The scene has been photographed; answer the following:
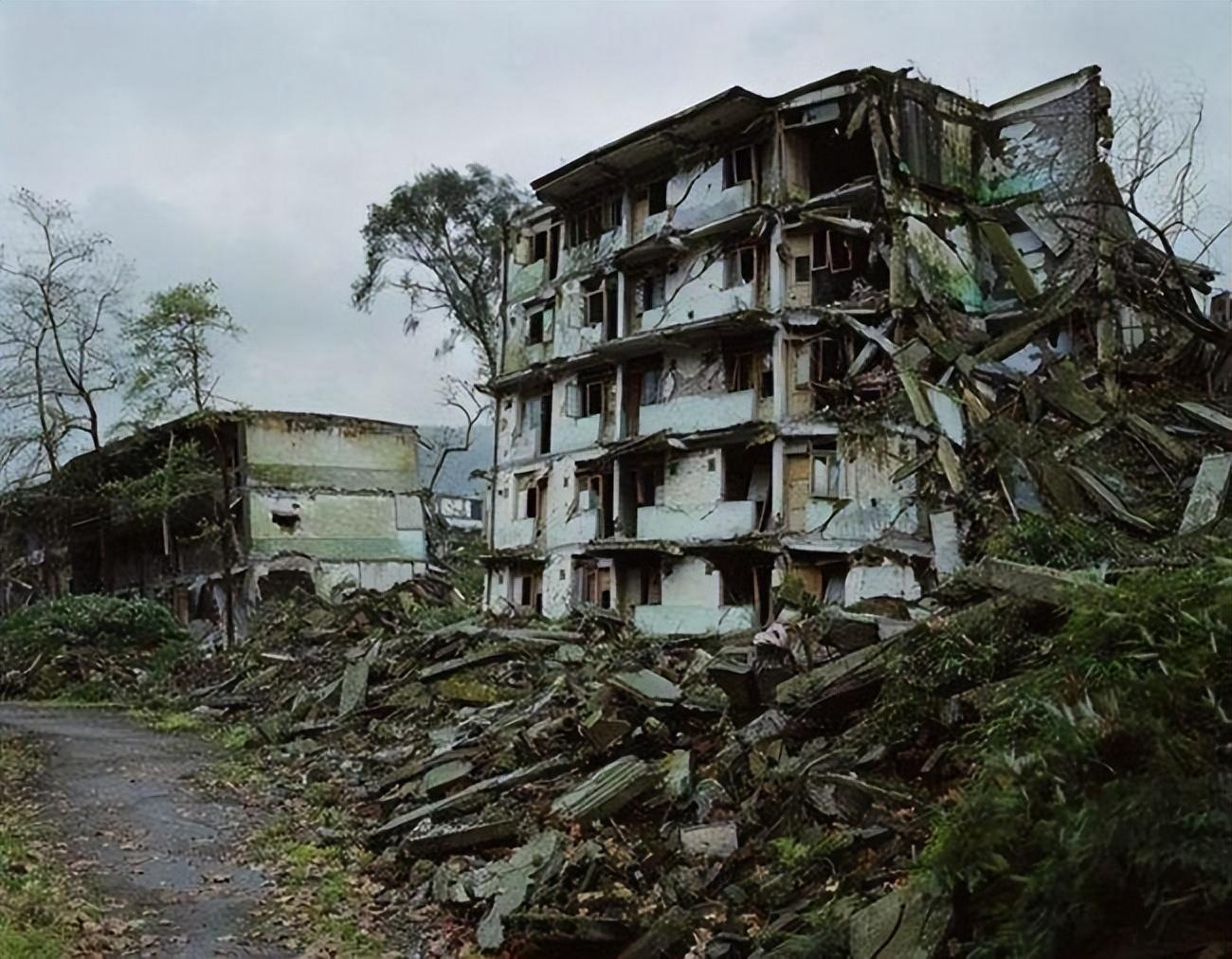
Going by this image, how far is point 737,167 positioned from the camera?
24.6m

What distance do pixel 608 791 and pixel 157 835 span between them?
5207 millimetres

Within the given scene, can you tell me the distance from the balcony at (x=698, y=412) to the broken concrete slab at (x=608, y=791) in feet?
48.5

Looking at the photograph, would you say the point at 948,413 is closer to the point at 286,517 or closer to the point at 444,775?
the point at 444,775

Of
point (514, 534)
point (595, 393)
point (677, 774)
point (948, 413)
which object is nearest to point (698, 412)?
point (595, 393)

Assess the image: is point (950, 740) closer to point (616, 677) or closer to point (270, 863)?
point (616, 677)

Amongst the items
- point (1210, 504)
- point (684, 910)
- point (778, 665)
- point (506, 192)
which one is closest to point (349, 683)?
point (778, 665)

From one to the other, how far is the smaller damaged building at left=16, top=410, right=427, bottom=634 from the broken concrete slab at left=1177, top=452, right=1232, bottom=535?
23793mm

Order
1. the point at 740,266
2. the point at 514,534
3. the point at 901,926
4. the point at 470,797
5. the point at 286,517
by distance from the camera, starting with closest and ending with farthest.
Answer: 1. the point at 901,926
2. the point at 470,797
3. the point at 740,266
4. the point at 514,534
5. the point at 286,517

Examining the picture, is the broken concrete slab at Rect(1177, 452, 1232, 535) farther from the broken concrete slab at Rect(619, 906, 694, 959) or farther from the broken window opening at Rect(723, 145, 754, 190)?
the broken window opening at Rect(723, 145, 754, 190)

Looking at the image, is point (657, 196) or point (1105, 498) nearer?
point (1105, 498)

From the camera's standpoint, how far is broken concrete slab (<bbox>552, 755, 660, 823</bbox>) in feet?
28.2

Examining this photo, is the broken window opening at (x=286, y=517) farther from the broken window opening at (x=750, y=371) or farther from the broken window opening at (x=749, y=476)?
the broken window opening at (x=750, y=371)

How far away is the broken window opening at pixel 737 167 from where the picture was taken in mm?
24281

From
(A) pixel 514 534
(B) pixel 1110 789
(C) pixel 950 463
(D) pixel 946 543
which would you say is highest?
(C) pixel 950 463
